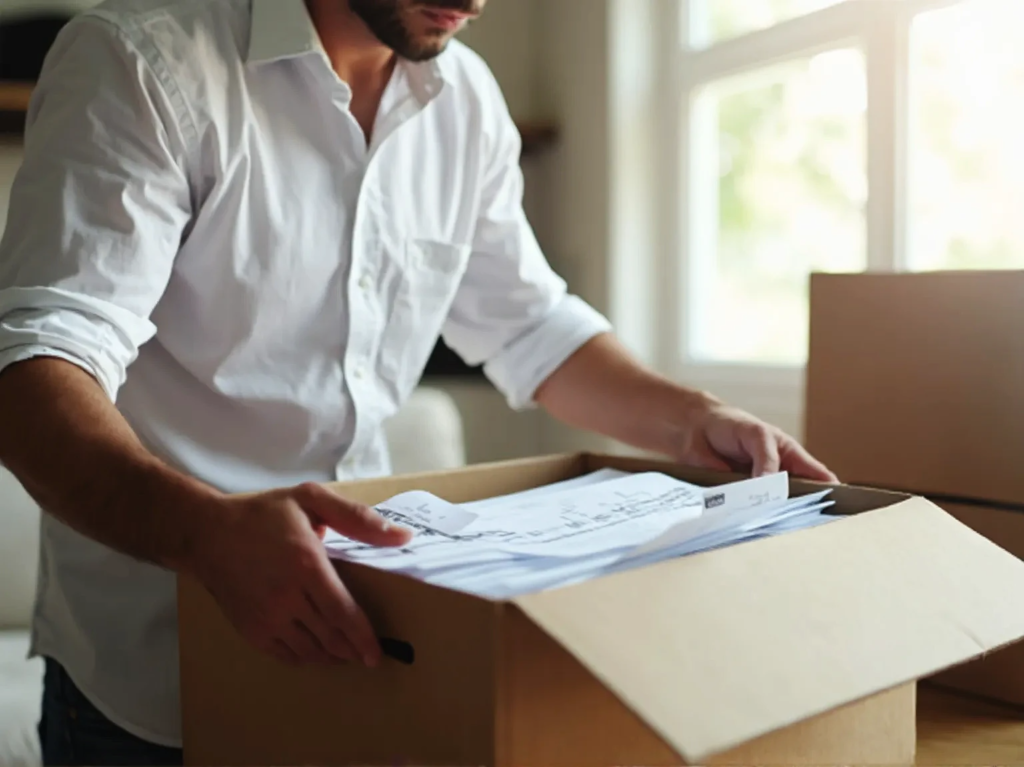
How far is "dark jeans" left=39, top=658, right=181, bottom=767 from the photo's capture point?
3.05 ft

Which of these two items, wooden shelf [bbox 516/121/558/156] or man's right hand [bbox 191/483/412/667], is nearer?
man's right hand [bbox 191/483/412/667]

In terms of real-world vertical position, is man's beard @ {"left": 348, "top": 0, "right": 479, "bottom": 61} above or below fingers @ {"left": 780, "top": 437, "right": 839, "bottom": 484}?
above

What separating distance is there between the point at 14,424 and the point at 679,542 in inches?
17.6

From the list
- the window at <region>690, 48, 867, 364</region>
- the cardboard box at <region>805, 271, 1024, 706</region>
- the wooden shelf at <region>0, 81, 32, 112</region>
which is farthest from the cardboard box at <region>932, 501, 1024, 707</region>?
the wooden shelf at <region>0, 81, 32, 112</region>

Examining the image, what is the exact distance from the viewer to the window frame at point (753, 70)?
1576 mm

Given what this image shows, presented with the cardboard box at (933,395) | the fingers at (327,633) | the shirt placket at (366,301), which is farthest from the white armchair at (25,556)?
the fingers at (327,633)

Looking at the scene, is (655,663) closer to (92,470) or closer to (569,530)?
(569,530)

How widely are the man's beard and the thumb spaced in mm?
550

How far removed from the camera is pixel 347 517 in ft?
1.97

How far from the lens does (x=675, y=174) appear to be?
6.80ft

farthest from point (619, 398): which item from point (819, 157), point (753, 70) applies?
point (753, 70)

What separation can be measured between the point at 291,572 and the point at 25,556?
1.37 meters

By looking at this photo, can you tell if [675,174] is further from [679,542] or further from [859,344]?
[679,542]

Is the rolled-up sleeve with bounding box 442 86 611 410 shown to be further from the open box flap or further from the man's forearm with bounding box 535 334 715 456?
the open box flap
